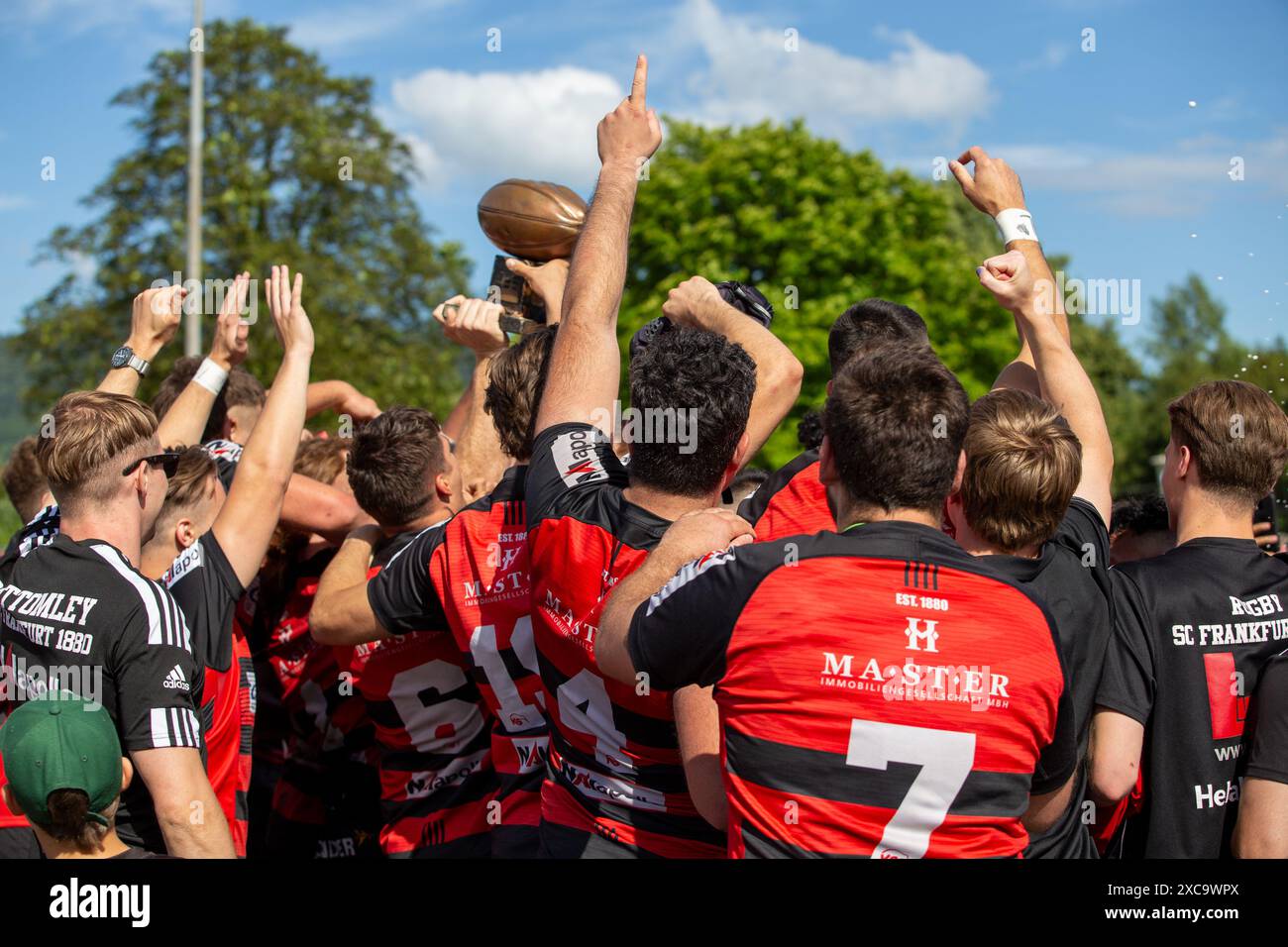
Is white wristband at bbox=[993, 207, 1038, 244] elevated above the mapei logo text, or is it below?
above

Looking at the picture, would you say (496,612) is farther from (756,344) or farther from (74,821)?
(74,821)

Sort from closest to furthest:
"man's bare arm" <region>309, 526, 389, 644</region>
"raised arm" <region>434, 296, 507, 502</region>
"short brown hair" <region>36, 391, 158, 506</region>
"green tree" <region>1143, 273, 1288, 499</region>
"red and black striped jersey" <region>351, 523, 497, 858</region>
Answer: "short brown hair" <region>36, 391, 158, 506</region> → "man's bare arm" <region>309, 526, 389, 644</region> → "red and black striped jersey" <region>351, 523, 497, 858</region> → "raised arm" <region>434, 296, 507, 502</region> → "green tree" <region>1143, 273, 1288, 499</region>

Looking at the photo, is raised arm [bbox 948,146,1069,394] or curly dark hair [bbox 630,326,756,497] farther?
raised arm [bbox 948,146,1069,394]

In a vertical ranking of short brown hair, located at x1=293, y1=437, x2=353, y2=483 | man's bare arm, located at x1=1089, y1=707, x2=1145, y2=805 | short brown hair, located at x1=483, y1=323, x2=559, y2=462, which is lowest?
man's bare arm, located at x1=1089, y1=707, x2=1145, y2=805

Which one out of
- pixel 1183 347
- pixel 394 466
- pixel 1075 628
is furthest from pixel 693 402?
pixel 1183 347

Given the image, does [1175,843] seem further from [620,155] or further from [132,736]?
[132,736]

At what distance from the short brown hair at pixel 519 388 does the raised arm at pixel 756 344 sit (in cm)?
43

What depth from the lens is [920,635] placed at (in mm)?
2320

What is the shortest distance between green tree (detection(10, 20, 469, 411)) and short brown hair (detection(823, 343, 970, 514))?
25.1 metres

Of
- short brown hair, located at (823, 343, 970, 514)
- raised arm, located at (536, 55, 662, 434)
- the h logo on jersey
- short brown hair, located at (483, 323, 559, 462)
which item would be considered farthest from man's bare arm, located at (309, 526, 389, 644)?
the h logo on jersey

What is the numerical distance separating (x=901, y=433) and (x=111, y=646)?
2402 millimetres

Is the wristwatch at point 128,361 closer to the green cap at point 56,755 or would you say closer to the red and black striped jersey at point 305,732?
the red and black striped jersey at point 305,732

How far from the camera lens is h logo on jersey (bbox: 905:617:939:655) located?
2.31m

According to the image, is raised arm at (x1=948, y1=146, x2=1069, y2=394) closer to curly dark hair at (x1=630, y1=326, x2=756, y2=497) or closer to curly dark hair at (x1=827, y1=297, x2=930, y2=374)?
curly dark hair at (x1=827, y1=297, x2=930, y2=374)
